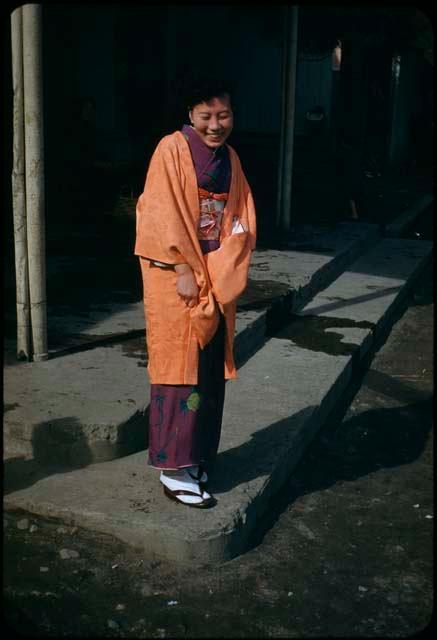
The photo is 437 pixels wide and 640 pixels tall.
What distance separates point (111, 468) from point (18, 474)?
424 millimetres

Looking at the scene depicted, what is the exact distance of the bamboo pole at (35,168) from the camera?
13.4 ft

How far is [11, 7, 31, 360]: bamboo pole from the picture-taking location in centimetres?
408

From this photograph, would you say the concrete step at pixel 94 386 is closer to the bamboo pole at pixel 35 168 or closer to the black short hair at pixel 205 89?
the bamboo pole at pixel 35 168

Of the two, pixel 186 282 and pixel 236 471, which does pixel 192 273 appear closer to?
pixel 186 282

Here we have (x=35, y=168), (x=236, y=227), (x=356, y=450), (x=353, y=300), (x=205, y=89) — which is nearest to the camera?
(x=205, y=89)

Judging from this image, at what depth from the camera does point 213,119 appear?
3.15 metres

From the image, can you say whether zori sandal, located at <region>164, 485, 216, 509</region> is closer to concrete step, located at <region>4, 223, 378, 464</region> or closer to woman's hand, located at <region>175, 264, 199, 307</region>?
concrete step, located at <region>4, 223, 378, 464</region>

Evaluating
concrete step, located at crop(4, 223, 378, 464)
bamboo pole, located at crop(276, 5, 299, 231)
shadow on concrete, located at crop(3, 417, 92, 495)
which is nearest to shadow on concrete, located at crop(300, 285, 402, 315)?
concrete step, located at crop(4, 223, 378, 464)

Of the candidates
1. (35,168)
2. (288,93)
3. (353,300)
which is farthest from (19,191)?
(288,93)

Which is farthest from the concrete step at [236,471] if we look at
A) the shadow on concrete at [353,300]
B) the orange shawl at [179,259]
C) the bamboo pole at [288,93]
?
the bamboo pole at [288,93]

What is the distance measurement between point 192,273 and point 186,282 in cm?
5

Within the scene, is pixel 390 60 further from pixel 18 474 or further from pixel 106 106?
pixel 18 474

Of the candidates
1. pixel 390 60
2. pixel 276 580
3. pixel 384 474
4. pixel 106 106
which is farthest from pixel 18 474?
pixel 390 60

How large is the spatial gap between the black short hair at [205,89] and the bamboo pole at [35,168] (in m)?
1.26
